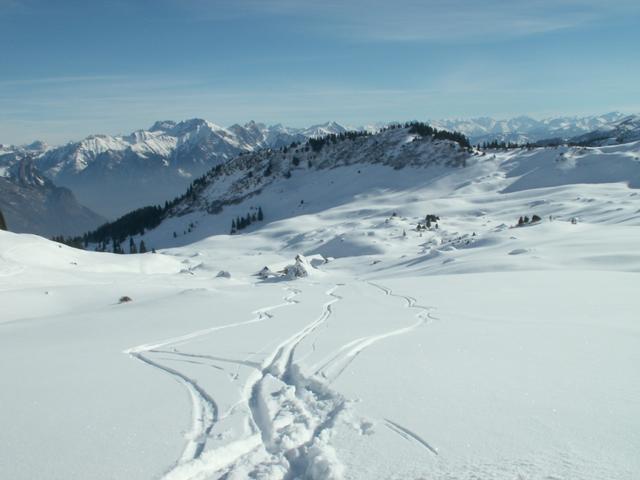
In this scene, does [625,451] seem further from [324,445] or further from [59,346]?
[59,346]

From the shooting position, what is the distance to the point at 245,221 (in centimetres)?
15725

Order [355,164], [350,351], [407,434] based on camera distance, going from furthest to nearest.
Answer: [355,164] < [350,351] < [407,434]

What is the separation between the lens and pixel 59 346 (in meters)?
11.9

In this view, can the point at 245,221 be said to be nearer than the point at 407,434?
No

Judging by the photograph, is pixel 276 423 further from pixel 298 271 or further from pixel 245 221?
pixel 245 221

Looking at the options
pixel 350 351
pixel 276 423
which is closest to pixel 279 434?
pixel 276 423

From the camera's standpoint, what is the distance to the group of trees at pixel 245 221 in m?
156

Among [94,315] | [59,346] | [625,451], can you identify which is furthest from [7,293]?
[625,451]

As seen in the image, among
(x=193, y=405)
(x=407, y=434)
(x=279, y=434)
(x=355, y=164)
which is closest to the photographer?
(x=407, y=434)

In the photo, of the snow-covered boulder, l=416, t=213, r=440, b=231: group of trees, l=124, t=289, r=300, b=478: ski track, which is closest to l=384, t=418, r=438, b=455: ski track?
l=124, t=289, r=300, b=478: ski track

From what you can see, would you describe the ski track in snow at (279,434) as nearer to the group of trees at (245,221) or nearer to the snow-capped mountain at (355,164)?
the group of trees at (245,221)

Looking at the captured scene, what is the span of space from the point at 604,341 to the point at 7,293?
2939cm

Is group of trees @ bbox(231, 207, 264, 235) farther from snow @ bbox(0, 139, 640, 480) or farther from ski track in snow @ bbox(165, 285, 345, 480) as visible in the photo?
ski track in snow @ bbox(165, 285, 345, 480)

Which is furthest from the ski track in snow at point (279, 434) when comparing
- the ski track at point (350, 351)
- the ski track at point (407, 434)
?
the ski track at point (407, 434)
